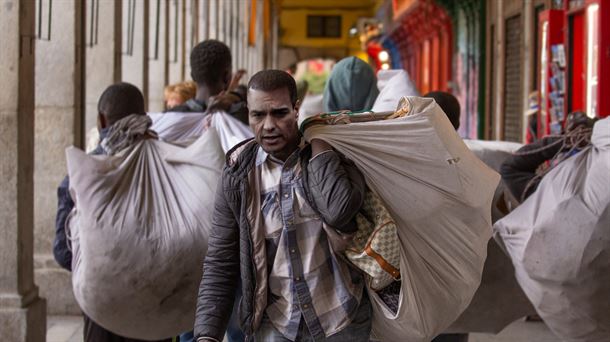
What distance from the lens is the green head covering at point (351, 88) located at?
16.7ft

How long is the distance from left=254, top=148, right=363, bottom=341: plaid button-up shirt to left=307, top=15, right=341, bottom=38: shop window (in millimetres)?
53759

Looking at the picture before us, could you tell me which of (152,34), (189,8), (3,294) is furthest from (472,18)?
(3,294)

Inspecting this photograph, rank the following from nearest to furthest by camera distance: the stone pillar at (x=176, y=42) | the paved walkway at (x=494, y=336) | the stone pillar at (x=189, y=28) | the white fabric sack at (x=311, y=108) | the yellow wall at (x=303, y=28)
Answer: the paved walkway at (x=494, y=336) → the white fabric sack at (x=311, y=108) → the stone pillar at (x=176, y=42) → the stone pillar at (x=189, y=28) → the yellow wall at (x=303, y=28)

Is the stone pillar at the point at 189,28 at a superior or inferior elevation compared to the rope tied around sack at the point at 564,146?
superior

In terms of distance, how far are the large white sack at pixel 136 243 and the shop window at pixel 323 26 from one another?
172 ft

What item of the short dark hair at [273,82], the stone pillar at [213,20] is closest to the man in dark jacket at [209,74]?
the short dark hair at [273,82]

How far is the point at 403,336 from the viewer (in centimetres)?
314

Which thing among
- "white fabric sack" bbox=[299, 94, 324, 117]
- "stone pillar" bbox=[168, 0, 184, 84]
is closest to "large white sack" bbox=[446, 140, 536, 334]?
"white fabric sack" bbox=[299, 94, 324, 117]

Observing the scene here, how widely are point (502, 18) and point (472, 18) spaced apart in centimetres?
293

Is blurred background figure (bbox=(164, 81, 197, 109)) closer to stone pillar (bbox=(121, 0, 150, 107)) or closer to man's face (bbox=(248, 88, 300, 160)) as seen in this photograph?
stone pillar (bbox=(121, 0, 150, 107))

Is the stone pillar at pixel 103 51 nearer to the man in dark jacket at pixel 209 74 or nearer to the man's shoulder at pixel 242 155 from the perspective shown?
the man in dark jacket at pixel 209 74

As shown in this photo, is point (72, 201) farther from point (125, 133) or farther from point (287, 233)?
point (287, 233)

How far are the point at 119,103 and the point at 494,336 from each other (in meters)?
3.33

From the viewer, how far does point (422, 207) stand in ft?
10.4
